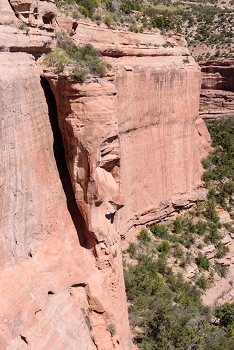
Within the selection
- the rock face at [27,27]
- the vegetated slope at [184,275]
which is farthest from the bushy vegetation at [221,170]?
the rock face at [27,27]

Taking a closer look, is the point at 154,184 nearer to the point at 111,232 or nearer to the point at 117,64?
the point at 117,64

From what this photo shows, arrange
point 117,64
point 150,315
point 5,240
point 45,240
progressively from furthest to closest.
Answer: point 117,64 < point 150,315 < point 45,240 < point 5,240

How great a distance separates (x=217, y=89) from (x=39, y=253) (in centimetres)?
3399

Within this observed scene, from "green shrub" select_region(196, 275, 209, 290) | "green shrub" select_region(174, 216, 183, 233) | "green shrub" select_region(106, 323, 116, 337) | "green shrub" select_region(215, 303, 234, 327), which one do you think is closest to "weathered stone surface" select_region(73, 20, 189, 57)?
"green shrub" select_region(174, 216, 183, 233)

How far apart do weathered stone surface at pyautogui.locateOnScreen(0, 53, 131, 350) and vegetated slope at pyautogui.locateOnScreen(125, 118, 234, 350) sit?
10.7ft

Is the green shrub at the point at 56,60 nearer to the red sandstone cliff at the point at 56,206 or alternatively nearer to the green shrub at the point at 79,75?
the red sandstone cliff at the point at 56,206

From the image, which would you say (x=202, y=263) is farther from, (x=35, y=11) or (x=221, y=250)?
(x=35, y=11)

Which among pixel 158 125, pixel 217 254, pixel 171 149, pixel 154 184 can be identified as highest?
pixel 158 125

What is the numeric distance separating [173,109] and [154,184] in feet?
14.9

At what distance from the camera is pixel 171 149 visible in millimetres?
24734

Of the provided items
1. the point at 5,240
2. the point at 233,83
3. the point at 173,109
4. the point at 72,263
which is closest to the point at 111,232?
the point at 72,263

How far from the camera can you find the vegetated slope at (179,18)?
20078 millimetres

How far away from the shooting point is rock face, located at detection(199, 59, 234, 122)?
40.6 meters

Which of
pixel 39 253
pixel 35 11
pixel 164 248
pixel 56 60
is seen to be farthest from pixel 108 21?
pixel 39 253
